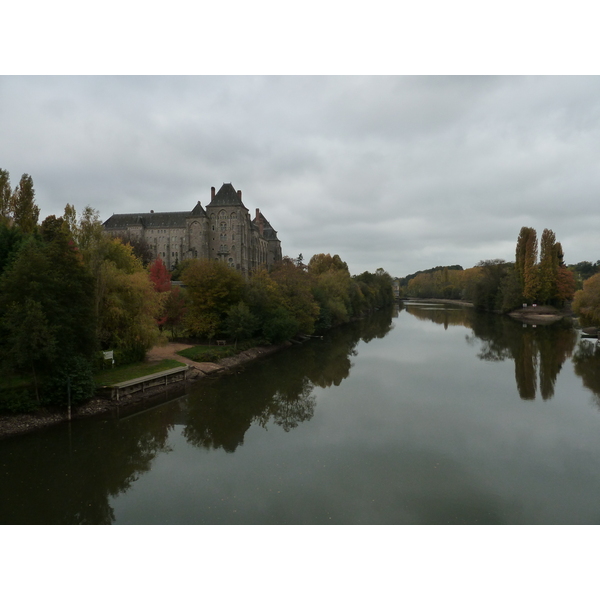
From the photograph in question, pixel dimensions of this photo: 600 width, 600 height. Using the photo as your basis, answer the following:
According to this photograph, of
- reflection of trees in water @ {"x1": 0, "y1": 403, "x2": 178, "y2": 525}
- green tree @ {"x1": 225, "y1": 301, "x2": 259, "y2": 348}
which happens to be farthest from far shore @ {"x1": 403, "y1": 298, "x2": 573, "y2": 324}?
reflection of trees in water @ {"x1": 0, "y1": 403, "x2": 178, "y2": 525}

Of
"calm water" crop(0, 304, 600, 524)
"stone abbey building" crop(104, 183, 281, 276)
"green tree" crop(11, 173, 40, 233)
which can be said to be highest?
"stone abbey building" crop(104, 183, 281, 276)

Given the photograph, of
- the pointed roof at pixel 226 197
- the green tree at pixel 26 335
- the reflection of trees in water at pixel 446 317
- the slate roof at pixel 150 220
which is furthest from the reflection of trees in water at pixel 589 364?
the slate roof at pixel 150 220

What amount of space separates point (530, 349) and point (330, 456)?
27.5m

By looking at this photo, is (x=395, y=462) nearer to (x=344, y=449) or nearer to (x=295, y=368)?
(x=344, y=449)

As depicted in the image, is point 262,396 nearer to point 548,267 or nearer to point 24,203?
point 24,203

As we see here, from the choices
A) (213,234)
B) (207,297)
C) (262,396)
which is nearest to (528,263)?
(213,234)

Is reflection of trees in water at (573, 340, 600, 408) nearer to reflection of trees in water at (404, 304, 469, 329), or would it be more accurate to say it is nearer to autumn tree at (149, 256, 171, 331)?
reflection of trees in water at (404, 304, 469, 329)

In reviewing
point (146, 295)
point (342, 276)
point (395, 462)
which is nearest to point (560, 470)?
point (395, 462)

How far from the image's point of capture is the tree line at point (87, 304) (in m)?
13.8

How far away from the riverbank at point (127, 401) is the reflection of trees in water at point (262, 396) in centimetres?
108

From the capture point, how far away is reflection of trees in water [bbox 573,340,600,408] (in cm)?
2071

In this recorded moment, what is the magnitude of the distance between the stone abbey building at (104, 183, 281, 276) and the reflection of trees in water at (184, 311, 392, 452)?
36.8m

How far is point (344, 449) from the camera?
499 inches

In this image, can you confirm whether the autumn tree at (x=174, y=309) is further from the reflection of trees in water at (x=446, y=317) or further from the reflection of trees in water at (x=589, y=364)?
the reflection of trees in water at (x=446, y=317)
